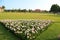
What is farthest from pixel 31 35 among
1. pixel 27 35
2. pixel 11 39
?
pixel 11 39

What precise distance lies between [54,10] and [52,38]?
223ft

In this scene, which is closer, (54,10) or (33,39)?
(33,39)

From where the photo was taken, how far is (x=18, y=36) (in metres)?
13.2

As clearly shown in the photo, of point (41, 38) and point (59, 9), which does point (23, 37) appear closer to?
point (41, 38)

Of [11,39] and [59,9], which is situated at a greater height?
[11,39]

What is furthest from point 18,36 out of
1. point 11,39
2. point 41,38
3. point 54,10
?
point 54,10

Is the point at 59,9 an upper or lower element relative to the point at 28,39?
lower

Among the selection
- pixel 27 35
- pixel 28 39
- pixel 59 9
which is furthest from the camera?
pixel 59 9

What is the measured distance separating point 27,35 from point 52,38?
176 cm

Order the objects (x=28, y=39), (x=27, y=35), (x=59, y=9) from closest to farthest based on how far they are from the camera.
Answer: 1. (x=28, y=39)
2. (x=27, y=35)
3. (x=59, y=9)

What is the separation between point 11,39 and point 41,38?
80.9 inches

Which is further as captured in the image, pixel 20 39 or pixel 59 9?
pixel 59 9

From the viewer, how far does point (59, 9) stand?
3145 inches

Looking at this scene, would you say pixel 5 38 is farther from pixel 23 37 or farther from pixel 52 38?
pixel 52 38
